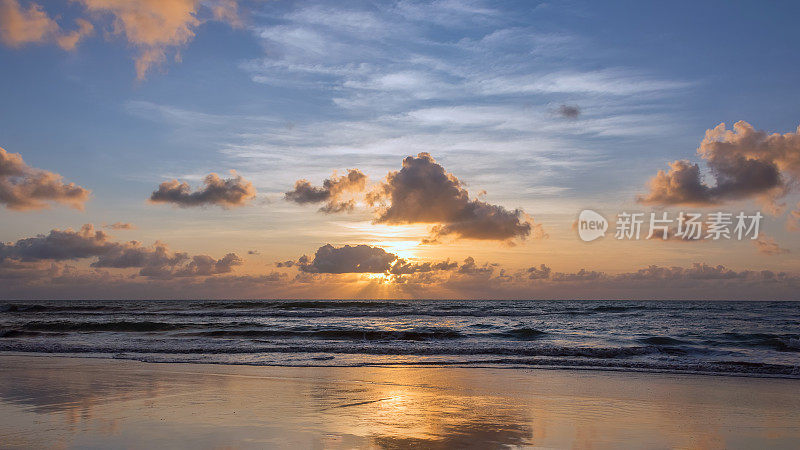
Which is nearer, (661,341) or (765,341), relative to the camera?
(765,341)

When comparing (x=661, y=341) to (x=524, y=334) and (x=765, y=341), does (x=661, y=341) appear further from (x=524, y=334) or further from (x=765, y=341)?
(x=524, y=334)

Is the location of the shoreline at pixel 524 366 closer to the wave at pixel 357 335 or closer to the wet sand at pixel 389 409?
the wet sand at pixel 389 409

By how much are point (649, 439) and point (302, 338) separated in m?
22.6

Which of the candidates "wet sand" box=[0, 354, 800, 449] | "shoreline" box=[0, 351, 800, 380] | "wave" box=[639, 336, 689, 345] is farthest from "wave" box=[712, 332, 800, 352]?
"wet sand" box=[0, 354, 800, 449]

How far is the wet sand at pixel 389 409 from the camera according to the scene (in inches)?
295

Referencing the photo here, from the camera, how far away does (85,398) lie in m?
10.4

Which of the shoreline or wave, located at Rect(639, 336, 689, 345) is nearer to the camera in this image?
the shoreline

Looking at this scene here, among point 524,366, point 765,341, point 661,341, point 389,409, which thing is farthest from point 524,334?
point 389,409

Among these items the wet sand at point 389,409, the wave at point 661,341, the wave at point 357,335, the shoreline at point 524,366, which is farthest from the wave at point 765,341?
the wave at point 357,335

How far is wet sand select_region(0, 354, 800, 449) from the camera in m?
7.49

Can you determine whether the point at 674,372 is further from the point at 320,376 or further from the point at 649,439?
the point at 320,376

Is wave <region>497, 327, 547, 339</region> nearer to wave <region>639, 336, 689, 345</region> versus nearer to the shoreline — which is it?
wave <region>639, 336, 689, 345</region>

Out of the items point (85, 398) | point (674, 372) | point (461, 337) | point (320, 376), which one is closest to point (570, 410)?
point (320, 376)

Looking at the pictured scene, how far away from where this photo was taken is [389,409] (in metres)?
9.47
